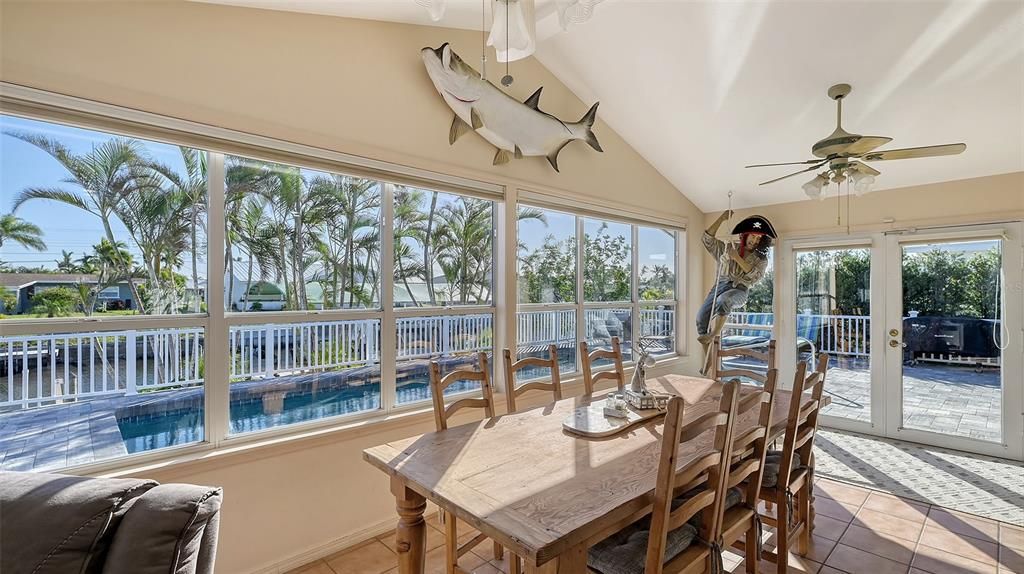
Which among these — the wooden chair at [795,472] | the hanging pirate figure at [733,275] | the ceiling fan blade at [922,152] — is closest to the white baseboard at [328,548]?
the wooden chair at [795,472]

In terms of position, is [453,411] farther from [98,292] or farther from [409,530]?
[98,292]

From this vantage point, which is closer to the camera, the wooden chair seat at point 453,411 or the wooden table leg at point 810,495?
the wooden chair seat at point 453,411

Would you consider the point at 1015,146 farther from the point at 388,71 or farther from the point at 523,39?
the point at 388,71

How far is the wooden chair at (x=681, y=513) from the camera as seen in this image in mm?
1363

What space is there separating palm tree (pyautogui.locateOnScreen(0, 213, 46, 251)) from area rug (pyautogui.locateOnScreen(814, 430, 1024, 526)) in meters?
4.73

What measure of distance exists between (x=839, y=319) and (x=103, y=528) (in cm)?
535

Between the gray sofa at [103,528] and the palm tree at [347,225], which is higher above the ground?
the palm tree at [347,225]

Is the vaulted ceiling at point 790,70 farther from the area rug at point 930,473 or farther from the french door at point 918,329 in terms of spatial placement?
the area rug at point 930,473

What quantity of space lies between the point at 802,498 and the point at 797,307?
286 centimetres

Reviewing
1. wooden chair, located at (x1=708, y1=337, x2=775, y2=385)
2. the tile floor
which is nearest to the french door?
the tile floor

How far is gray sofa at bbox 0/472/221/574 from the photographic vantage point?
99 centimetres

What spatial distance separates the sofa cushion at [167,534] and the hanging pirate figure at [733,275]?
409 cm

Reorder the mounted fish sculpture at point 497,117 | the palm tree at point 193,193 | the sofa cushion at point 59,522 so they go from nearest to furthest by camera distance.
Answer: the sofa cushion at point 59,522
the palm tree at point 193,193
the mounted fish sculpture at point 497,117

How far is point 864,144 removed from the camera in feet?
7.77
